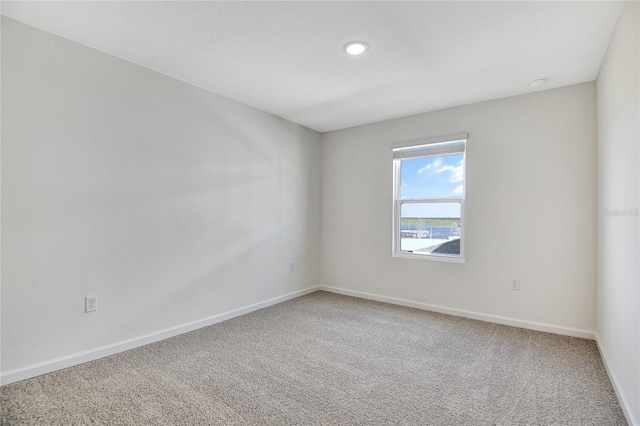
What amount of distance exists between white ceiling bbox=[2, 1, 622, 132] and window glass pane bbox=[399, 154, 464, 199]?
77cm

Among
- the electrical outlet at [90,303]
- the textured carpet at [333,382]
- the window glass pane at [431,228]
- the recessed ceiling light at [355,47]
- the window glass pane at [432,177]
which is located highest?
the recessed ceiling light at [355,47]

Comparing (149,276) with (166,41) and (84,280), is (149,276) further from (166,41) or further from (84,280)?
(166,41)

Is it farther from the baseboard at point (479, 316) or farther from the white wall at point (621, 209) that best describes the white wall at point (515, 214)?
the white wall at point (621, 209)

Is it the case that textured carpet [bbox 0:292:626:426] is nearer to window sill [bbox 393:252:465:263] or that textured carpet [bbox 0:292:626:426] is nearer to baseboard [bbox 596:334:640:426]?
baseboard [bbox 596:334:640:426]

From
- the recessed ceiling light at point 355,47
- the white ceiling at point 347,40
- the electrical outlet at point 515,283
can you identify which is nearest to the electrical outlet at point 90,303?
the white ceiling at point 347,40

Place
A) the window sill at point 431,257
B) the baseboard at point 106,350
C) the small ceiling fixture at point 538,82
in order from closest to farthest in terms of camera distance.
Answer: the baseboard at point 106,350, the small ceiling fixture at point 538,82, the window sill at point 431,257

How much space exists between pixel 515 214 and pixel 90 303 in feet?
12.6

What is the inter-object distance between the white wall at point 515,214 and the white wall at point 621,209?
0.29 m

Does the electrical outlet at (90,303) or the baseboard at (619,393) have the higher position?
the electrical outlet at (90,303)

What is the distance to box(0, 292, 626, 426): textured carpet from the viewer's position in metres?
1.71

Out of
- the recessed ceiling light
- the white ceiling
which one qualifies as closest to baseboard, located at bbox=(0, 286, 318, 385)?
the white ceiling

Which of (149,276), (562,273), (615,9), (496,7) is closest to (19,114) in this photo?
(149,276)

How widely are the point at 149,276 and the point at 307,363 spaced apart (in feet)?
5.04

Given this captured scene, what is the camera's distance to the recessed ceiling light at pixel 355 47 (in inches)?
88.1
